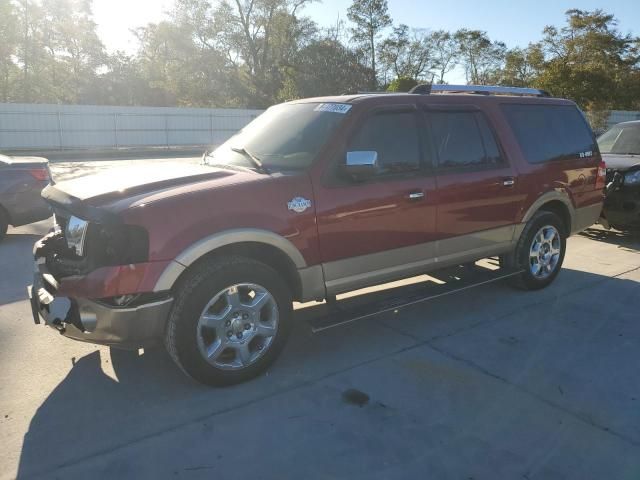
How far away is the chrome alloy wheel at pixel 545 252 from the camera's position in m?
5.40

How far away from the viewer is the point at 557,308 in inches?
199

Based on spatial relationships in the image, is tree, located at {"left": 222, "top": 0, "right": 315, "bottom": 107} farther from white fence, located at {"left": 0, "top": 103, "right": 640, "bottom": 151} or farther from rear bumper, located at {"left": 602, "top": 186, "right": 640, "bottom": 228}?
rear bumper, located at {"left": 602, "top": 186, "right": 640, "bottom": 228}

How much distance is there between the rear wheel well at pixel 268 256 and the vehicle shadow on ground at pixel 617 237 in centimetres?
585

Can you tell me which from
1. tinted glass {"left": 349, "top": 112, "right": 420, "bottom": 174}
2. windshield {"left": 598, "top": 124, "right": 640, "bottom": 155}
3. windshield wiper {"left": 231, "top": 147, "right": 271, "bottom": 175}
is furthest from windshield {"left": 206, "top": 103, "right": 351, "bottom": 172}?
windshield {"left": 598, "top": 124, "right": 640, "bottom": 155}

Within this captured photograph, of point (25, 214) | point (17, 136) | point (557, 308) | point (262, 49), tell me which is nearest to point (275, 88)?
point (262, 49)

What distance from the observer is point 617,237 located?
8227mm

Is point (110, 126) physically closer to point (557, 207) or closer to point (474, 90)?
point (474, 90)

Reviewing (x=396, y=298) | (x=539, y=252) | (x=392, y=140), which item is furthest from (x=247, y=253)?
(x=539, y=252)

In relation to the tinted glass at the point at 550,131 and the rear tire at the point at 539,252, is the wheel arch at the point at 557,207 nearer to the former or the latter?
the rear tire at the point at 539,252

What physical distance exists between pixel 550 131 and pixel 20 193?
6.84 meters

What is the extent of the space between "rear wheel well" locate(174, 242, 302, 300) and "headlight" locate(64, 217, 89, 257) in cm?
68

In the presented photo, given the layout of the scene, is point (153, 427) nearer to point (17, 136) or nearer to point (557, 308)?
point (557, 308)

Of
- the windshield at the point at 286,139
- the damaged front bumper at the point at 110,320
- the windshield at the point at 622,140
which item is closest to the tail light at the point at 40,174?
the windshield at the point at 286,139

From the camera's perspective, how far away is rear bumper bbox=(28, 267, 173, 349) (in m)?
3.09
